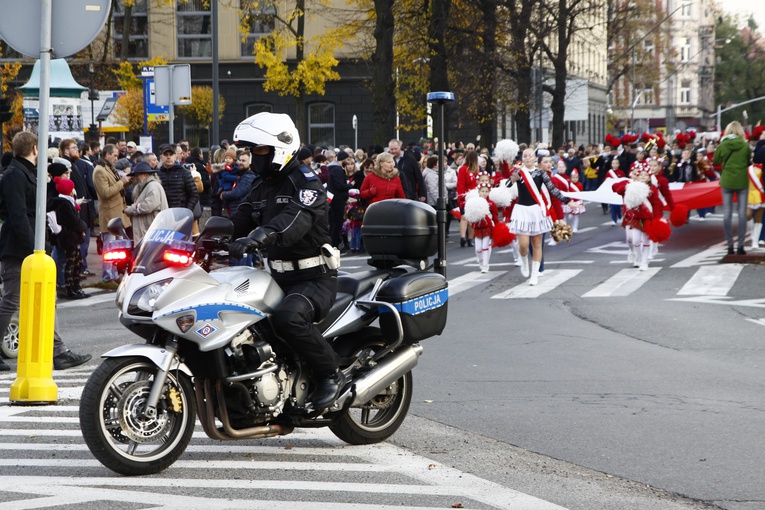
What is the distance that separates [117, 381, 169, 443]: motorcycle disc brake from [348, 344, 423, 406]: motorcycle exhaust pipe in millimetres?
1165

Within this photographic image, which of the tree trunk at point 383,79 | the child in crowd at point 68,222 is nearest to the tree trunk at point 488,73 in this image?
the tree trunk at point 383,79

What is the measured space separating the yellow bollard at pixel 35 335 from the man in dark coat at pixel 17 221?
1.14 metres

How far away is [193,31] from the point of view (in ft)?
193

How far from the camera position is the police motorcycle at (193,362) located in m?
5.76

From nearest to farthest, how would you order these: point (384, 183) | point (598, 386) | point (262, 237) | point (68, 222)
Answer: point (262, 237)
point (598, 386)
point (68, 222)
point (384, 183)

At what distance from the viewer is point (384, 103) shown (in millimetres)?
30016

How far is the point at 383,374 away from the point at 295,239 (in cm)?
107

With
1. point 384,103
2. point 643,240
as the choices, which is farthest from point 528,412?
point 384,103

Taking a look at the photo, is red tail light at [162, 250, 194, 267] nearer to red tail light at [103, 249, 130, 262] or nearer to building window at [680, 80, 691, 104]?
red tail light at [103, 249, 130, 262]

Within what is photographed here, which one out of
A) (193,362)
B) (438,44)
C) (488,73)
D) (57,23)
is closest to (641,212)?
(57,23)

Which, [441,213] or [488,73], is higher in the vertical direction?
[488,73]

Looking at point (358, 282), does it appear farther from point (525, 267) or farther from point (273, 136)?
point (525, 267)

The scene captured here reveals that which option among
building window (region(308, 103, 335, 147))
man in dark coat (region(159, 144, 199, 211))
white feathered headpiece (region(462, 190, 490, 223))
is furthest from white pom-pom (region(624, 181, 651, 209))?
building window (region(308, 103, 335, 147))

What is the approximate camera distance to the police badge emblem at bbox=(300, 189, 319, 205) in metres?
6.20
